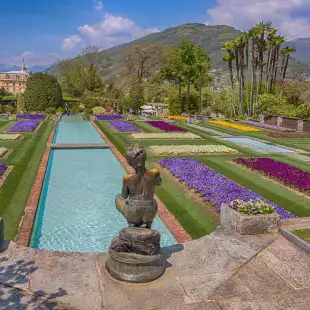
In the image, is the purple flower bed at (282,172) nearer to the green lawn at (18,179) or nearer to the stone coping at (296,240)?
the stone coping at (296,240)

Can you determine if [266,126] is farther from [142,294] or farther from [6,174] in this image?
[142,294]

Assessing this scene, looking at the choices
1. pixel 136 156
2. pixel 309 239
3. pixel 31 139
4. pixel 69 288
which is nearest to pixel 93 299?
pixel 69 288

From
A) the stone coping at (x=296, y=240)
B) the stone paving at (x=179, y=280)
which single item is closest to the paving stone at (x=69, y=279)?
the stone paving at (x=179, y=280)

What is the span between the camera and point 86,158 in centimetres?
1956

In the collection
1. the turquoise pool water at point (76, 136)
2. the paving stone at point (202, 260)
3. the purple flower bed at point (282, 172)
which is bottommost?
the purple flower bed at point (282, 172)

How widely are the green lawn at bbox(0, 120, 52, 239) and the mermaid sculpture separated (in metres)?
4.18

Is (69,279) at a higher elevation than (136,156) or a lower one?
lower

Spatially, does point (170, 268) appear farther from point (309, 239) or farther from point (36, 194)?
point (36, 194)

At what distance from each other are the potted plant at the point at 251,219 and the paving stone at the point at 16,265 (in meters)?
4.54

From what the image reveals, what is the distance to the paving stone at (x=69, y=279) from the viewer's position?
5.59 meters

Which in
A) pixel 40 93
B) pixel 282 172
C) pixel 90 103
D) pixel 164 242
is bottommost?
pixel 164 242

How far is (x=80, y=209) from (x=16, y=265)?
17.2ft

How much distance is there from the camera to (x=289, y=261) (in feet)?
23.1

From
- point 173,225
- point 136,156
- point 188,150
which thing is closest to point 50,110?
point 188,150
